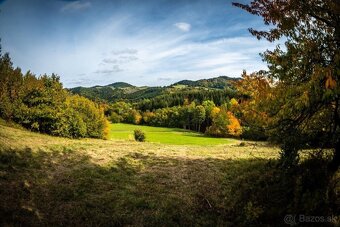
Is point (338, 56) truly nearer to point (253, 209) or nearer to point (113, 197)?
point (253, 209)

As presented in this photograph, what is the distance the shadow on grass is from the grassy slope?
0.10ft

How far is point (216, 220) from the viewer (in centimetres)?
981

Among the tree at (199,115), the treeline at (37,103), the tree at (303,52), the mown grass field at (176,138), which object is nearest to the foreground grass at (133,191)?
the tree at (303,52)

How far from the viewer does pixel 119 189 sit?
1218 cm

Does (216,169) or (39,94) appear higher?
(39,94)

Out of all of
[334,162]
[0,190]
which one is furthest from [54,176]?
[334,162]

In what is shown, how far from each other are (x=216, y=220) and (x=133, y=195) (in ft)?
11.7

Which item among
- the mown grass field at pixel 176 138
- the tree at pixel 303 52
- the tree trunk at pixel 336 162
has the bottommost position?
the mown grass field at pixel 176 138

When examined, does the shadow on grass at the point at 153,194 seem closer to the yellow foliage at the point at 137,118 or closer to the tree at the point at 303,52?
the tree at the point at 303,52

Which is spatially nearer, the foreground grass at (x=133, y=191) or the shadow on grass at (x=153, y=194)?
the shadow on grass at (x=153, y=194)

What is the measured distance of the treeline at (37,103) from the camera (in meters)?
30.4

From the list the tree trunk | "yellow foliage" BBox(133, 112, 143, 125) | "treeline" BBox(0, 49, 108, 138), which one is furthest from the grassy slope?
"yellow foliage" BBox(133, 112, 143, 125)

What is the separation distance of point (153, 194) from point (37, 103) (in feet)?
81.8

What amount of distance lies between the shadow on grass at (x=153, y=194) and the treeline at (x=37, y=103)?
1693cm
